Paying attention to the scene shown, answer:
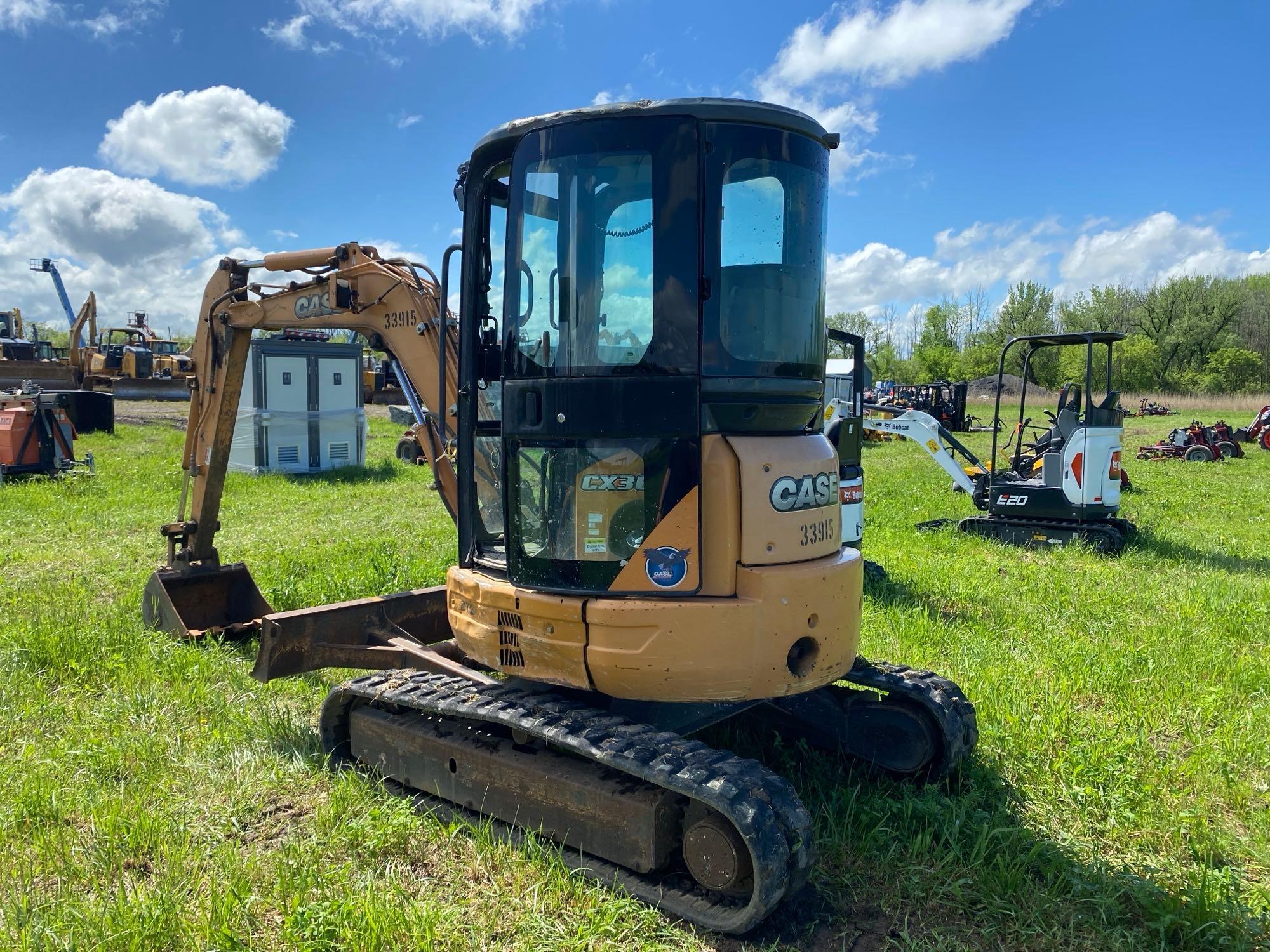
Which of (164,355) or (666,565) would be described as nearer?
(666,565)

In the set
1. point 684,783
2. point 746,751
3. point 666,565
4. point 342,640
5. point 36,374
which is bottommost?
point 746,751

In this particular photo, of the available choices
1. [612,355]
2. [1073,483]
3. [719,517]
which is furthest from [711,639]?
[1073,483]

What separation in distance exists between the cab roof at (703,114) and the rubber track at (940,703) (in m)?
2.49

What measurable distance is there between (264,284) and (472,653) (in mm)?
3188

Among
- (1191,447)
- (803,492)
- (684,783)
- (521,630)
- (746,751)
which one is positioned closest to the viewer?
(684,783)

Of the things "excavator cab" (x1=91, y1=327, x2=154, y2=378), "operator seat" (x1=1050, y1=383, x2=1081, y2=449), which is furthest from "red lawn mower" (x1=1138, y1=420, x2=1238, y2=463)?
"excavator cab" (x1=91, y1=327, x2=154, y2=378)

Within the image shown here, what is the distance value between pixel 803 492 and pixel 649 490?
0.63 metres

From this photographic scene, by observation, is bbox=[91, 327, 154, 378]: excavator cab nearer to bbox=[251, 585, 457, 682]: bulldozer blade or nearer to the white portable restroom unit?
the white portable restroom unit

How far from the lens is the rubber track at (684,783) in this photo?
10.1ft

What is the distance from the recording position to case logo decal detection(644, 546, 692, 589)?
351 centimetres

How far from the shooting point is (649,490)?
139 inches

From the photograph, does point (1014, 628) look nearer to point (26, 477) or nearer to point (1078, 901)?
point (1078, 901)

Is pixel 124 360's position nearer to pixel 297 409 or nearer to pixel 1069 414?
pixel 297 409

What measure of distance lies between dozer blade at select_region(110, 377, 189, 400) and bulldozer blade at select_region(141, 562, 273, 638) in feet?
88.0
